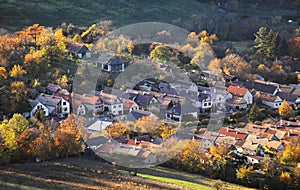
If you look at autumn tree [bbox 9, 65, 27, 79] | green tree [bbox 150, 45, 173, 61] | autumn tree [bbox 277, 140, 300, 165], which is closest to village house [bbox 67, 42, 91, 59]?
green tree [bbox 150, 45, 173, 61]

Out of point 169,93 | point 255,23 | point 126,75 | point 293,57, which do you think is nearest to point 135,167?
point 169,93

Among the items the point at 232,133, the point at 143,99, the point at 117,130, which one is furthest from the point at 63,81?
the point at 232,133

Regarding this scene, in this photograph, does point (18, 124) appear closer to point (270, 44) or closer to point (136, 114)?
point (136, 114)

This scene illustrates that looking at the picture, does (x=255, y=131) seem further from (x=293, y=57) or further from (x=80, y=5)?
(x=80, y=5)

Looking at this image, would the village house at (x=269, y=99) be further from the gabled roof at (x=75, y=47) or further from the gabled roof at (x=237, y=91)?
the gabled roof at (x=75, y=47)

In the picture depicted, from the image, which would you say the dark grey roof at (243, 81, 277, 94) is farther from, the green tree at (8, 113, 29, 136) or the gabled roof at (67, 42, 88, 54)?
the green tree at (8, 113, 29, 136)

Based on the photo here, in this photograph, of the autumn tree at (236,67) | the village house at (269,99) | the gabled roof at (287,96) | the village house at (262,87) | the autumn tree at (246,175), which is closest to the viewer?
the autumn tree at (246,175)

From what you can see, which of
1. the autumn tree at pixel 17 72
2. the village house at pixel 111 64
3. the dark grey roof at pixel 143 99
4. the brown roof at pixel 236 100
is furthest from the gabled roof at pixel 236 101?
the autumn tree at pixel 17 72
